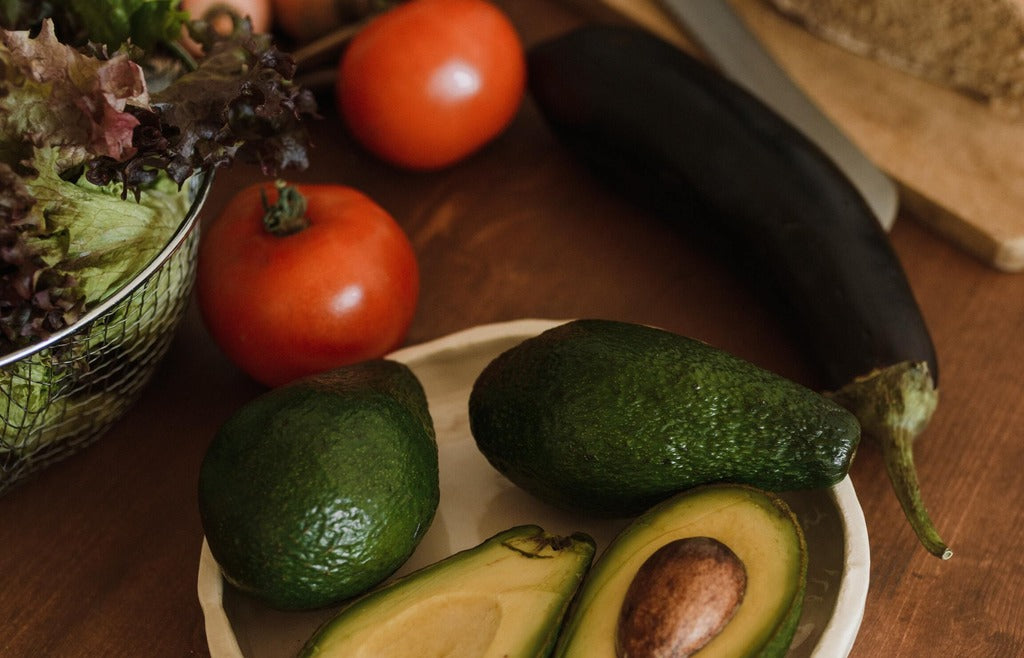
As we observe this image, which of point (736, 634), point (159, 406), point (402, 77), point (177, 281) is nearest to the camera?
A: point (736, 634)

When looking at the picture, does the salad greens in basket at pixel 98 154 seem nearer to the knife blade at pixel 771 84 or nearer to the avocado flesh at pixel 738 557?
the avocado flesh at pixel 738 557

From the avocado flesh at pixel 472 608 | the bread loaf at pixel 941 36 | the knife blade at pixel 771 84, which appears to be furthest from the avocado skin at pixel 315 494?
the bread loaf at pixel 941 36

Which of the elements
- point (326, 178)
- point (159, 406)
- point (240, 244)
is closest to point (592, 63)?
point (326, 178)

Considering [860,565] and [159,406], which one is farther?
[159,406]

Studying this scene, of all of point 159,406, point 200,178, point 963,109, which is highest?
point 200,178

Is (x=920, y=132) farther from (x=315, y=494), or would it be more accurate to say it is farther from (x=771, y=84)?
(x=315, y=494)

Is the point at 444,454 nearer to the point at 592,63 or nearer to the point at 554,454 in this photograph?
the point at 554,454

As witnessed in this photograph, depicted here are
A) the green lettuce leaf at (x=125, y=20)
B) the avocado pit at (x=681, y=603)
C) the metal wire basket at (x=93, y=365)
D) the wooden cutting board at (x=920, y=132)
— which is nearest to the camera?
the avocado pit at (x=681, y=603)
